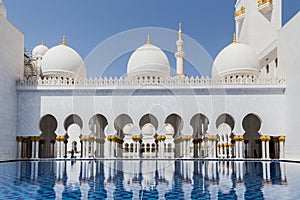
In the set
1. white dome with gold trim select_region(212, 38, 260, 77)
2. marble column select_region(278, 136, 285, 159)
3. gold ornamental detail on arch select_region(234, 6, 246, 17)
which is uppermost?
gold ornamental detail on arch select_region(234, 6, 246, 17)

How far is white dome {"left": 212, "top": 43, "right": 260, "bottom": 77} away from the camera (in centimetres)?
1418

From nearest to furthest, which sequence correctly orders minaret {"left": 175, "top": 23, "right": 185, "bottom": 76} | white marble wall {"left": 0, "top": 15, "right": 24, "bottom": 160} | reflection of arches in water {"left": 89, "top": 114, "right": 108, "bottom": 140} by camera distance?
white marble wall {"left": 0, "top": 15, "right": 24, "bottom": 160}
reflection of arches in water {"left": 89, "top": 114, "right": 108, "bottom": 140}
minaret {"left": 175, "top": 23, "right": 185, "bottom": 76}

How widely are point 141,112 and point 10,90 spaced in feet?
15.4

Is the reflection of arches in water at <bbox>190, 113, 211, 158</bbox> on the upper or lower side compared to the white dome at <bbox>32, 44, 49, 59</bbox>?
lower

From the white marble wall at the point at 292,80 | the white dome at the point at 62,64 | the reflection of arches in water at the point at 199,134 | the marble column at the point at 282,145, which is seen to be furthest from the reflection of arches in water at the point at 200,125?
the white dome at the point at 62,64

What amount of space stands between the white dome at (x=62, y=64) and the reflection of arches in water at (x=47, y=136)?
191 centimetres

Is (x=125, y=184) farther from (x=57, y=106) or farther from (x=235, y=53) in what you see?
(x=235, y=53)

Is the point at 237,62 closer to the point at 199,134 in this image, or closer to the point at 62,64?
the point at 199,134

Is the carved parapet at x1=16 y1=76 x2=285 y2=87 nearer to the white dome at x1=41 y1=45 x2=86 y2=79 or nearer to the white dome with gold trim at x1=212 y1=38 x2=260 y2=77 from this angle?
the white dome with gold trim at x1=212 y1=38 x2=260 y2=77

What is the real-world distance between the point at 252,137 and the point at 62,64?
27.9 feet

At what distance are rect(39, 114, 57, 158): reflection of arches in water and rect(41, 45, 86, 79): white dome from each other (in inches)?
75.1

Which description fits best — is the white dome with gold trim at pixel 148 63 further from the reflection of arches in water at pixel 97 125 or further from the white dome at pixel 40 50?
the white dome at pixel 40 50

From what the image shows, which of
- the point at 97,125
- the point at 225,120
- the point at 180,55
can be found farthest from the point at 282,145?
the point at 180,55

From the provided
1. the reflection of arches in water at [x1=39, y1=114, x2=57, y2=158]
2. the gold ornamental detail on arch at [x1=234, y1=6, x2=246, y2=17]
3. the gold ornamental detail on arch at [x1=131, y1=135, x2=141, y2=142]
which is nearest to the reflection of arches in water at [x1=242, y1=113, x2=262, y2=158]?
the gold ornamental detail on arch at [x1=131, y1=135, x2=141, y2=142]
